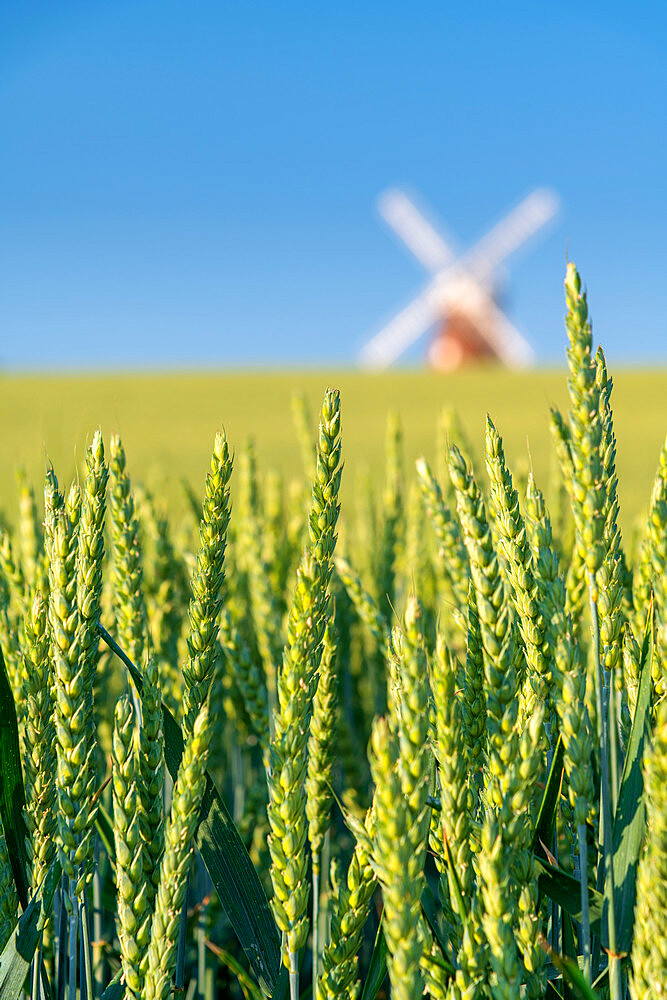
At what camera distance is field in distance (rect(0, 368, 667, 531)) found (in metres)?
8.30

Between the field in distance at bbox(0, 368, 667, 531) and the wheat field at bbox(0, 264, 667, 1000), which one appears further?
the field in distance at bbox(0, 368, 667, 531)

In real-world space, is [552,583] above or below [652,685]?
above

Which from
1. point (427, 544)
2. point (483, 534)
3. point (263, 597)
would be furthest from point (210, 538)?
point (427, 544)

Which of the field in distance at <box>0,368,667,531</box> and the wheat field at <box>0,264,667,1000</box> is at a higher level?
the field in distance at <box>0,368,667,531</box>

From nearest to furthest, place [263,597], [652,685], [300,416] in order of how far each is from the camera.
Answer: [652,685] → [263,597] → [300,416]

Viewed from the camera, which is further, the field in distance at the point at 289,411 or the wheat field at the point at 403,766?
the field in distance at the point at 289,411

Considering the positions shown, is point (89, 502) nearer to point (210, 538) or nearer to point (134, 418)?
point (210, 538)

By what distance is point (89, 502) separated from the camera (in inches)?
27.6

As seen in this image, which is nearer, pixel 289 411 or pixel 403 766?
pixel 403 766

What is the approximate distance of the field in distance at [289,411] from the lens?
8305 mm

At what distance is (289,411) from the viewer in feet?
49.7

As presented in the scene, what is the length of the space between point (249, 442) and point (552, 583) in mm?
1346

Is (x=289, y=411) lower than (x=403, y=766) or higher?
higher

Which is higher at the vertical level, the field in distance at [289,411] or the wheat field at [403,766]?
the field in distance at [289,411]
